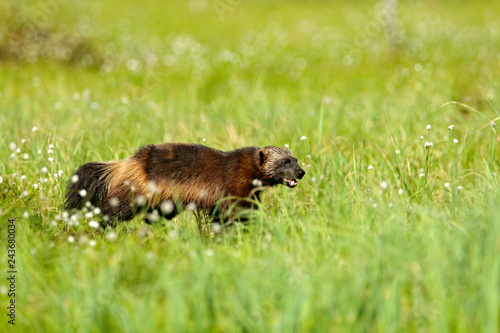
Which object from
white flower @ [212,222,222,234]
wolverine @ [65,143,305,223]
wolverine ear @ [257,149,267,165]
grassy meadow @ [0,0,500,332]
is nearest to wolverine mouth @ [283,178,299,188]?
wolverine @ [65,143,305,223]

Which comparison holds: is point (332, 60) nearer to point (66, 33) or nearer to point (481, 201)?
point (66, 33)

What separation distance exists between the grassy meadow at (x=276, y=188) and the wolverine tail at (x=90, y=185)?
0.18m

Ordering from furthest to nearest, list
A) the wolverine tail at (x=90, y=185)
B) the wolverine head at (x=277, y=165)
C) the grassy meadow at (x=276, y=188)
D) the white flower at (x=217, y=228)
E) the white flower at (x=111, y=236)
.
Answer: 1. the wolverine head at (x=277, y=165)
2. the wolverine tail at (x=90, y=185)
3. the white flower at (x=217, y=228)
4. the white flower at (x=111, y=236)
5. the grassy meadow at (x=276, y=188)

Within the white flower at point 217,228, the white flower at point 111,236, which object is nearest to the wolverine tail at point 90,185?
the white flower at point 111,236

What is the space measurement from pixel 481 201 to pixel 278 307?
1.90 metres

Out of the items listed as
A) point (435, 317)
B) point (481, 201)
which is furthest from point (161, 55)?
point (435, 317)

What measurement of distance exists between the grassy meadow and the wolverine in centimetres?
19

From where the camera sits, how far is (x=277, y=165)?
200 inches

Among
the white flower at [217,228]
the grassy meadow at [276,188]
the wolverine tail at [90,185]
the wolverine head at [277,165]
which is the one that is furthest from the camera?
the wolverine head at [277,165]

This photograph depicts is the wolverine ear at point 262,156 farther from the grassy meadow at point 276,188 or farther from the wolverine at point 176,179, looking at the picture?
the grassy meadow at point 276,188

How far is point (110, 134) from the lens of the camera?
6.54 m

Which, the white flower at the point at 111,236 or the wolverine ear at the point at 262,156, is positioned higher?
the wolverine ear at the point at 262,156

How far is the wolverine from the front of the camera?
4.91 metres

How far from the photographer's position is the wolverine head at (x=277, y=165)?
5.05 m
